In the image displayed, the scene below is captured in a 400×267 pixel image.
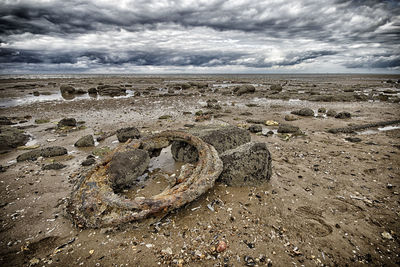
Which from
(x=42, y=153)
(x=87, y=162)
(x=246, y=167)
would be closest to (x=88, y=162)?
(x=87, y=162)

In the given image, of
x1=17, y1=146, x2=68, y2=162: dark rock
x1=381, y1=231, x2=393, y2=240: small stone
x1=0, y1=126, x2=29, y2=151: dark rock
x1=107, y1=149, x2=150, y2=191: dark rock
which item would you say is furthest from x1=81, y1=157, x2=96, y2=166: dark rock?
x1=381, y1=231, x2=393, y2=240: small stone

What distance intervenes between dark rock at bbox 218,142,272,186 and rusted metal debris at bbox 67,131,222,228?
1.15 feet

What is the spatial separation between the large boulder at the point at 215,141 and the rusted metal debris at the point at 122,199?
106 cm

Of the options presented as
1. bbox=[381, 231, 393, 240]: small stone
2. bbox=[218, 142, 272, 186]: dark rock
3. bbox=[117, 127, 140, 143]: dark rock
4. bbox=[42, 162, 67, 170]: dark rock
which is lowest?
bbox=[42, 162, 67, 170]: dark rock

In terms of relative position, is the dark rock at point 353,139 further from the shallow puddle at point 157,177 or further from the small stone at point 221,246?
the small stone at point 221,246

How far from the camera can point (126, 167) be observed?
175 inches

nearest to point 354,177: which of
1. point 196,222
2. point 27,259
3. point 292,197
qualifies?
point 292,197

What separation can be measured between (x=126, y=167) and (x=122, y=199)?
1.18 meters

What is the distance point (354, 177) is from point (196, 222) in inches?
179

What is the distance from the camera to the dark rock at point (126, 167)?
4.28 meters

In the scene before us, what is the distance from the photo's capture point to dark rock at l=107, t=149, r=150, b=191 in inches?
168

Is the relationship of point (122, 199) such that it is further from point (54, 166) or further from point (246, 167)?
point (54, 166)

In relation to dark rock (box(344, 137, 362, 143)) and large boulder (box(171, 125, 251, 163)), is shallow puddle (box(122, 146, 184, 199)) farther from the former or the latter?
dark rock (box(344, 137, 362, 143))

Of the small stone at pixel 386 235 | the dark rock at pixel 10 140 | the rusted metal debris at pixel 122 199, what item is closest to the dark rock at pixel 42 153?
the dark rock at pixel 10 140
